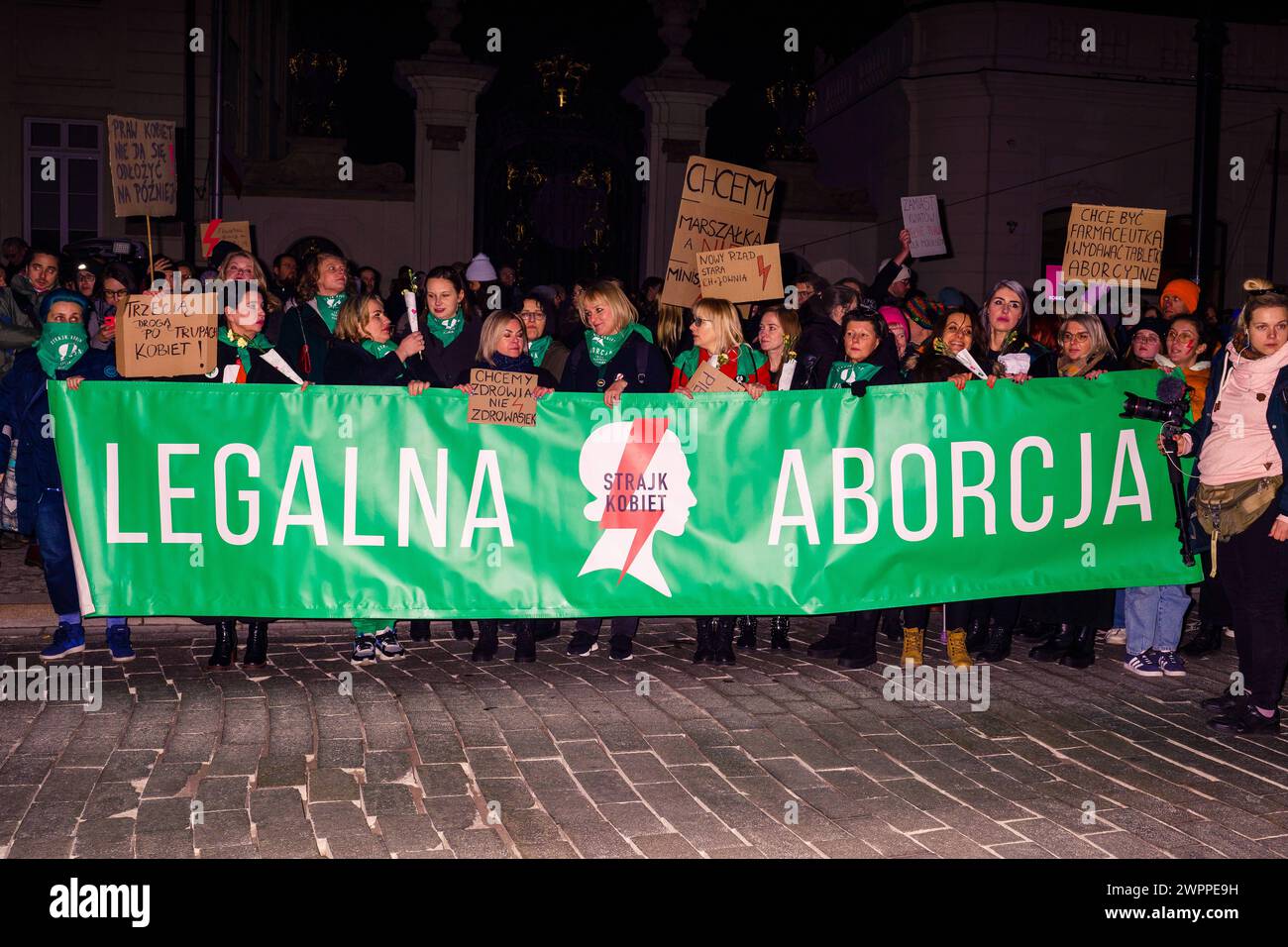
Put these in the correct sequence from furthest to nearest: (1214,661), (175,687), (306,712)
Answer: (1214,661) < (175,687) < (306,712)

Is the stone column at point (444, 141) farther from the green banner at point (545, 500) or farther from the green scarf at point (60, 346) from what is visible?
the green banner at point (545, 500)

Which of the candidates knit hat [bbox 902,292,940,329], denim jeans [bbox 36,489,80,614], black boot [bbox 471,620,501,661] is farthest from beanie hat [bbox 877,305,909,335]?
denim jeans [bbox 36,489,80,614]

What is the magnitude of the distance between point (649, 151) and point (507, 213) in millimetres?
2749

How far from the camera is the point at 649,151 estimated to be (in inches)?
961

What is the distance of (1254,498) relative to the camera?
249 inches

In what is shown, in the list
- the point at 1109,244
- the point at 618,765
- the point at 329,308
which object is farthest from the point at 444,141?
the point at 618,765

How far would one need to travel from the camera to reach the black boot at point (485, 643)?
24.5ft

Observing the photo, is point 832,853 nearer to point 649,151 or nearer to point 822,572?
point 822,572

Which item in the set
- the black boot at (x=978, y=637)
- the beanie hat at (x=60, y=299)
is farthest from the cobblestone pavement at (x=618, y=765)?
the beanie hat at (x=60, y=299)

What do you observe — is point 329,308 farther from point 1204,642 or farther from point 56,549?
point 1204,642

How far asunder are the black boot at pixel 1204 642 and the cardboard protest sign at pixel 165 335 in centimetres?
564

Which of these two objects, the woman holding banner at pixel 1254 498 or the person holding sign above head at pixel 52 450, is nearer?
the woman holding banner at pixel 1254 498

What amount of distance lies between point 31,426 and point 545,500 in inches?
111

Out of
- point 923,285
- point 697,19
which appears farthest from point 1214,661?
point 697,19
